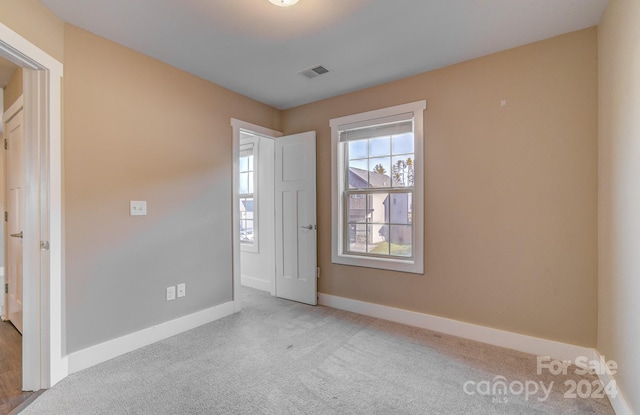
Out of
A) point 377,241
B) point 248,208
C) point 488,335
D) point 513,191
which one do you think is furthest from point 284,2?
point 248,208

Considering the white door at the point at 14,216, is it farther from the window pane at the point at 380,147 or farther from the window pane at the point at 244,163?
the window pane at the point at 380,147

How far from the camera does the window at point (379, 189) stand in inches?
117

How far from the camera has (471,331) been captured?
8.78 ft

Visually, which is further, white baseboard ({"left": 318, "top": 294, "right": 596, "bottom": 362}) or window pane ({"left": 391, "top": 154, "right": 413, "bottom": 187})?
window pane ({"left": 391, "top": 154, "right": 413, "bottom": 187})

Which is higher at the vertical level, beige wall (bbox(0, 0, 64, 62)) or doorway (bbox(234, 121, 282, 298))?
beige wall (bbox(0, 0, 64, 62))

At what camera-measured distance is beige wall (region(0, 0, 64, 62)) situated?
1.71 metres

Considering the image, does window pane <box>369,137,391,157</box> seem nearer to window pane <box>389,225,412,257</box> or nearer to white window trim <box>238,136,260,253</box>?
Result: window pane <box>389,225,412,257</box>

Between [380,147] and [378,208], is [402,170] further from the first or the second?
[378,208]

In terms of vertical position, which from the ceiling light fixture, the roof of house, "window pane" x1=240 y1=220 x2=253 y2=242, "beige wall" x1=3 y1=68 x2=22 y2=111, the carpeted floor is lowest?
the carpeted floor

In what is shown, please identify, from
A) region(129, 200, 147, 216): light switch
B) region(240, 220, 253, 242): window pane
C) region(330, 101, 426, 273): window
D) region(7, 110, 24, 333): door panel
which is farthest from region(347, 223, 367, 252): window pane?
region(7, 110, 24, 333): door panel

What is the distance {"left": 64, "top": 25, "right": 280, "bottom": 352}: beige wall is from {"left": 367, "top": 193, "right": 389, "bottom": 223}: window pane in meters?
1.63

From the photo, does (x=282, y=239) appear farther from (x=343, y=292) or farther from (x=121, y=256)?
(x=121, y=256)

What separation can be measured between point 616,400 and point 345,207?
2596 mm

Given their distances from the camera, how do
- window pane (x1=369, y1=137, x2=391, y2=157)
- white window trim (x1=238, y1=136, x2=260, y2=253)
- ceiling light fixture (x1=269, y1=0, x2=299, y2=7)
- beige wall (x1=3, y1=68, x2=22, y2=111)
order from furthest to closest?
1. white window trim (x1=238, y1=136, x2=260, y2=253)
2. window pane (x1=369, y1=137, x2=391, y2=157)
3. beige wall (x1=3, y1=68, x2=22, y2=111)
4. ceiling light fixture (x1=269, y1=0, x2=299, y2=7)
